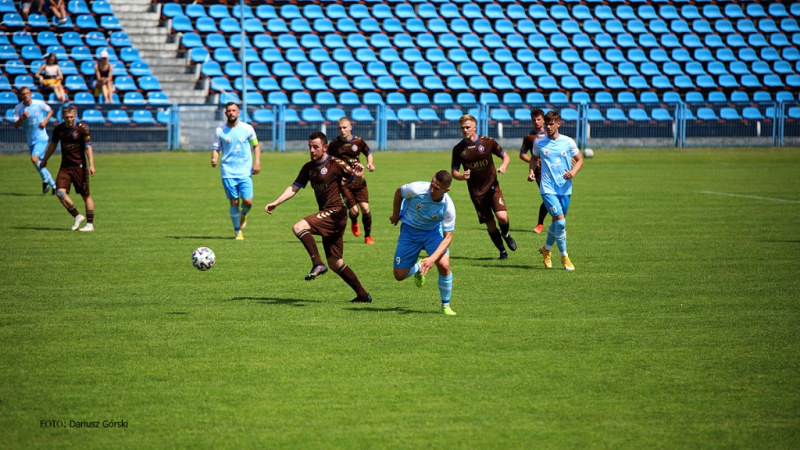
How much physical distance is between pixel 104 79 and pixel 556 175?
2267cm

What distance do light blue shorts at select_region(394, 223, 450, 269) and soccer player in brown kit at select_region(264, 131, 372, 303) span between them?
27.9 inches

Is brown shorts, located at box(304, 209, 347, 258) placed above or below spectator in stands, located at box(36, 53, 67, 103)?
below

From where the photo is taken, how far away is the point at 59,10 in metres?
34.4

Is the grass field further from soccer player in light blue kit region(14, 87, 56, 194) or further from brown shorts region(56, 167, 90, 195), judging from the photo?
soccer player in light blue kit region(14, 87, 56, 194)

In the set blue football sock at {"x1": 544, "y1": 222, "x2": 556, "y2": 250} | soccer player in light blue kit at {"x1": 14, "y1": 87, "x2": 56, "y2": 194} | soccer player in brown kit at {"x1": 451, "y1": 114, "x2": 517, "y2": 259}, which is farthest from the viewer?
soccer player in light blue kit at {"x1": 14, "y1": 87, "x2": 56, "y2": 194}

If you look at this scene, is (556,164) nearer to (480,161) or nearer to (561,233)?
(561,233)

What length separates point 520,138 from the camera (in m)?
34.7

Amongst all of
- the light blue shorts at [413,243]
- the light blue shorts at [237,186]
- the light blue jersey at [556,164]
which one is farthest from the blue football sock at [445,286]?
the light blue shorts at [237,186]

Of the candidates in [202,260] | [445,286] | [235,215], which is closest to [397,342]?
[445,286]

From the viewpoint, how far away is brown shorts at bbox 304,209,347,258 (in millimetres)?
10461

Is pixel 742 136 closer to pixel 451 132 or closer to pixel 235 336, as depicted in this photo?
pixel 451 132

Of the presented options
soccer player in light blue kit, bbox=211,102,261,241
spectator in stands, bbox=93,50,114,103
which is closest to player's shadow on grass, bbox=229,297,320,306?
soccer player in light blue kit, bbox=211,102,261,241

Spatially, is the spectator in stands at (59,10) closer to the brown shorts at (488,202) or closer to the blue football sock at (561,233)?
the brown shorts at (488,202)

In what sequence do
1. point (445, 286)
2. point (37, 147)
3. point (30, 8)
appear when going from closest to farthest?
point (445, 286) → point (37, 147) → point (30, 8)
